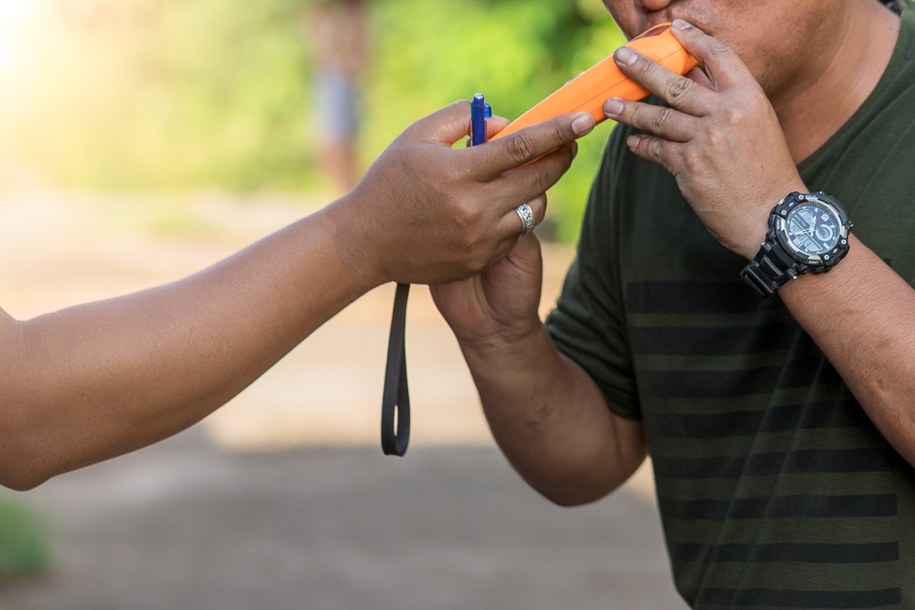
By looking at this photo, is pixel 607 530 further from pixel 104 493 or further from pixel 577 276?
pixel 577 276

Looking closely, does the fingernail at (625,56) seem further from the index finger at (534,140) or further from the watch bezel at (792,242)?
the watch bezel at (792,242)

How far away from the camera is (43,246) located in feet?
35.2

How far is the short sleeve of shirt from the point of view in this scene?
104 inches

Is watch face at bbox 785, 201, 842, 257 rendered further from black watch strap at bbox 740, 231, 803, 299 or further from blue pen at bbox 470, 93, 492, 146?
blue pen at bbox 470, 93, 492, 146

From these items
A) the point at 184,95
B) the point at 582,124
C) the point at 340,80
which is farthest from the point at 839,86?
the point at 184,95

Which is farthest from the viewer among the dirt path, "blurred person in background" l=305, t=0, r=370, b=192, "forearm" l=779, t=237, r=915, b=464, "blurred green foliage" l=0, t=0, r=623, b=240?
"blurred green foliage" l=0, t=0, r=623, b=240

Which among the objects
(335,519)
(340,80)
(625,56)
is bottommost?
(335,519)

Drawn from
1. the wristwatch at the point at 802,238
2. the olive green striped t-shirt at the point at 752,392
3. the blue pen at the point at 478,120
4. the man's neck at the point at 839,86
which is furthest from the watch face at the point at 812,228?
the blue pen at the point at 478,120

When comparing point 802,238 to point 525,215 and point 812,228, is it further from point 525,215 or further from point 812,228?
point 525,215

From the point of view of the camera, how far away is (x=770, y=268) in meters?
2.04

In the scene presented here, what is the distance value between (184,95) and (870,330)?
1161 cm

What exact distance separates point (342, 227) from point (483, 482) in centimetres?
420

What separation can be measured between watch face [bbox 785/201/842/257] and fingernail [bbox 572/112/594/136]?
0.34m

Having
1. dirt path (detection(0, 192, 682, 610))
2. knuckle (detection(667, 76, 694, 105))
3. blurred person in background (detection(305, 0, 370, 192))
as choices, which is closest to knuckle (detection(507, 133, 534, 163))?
knuckle (detection(667, 76, 694, 105))
